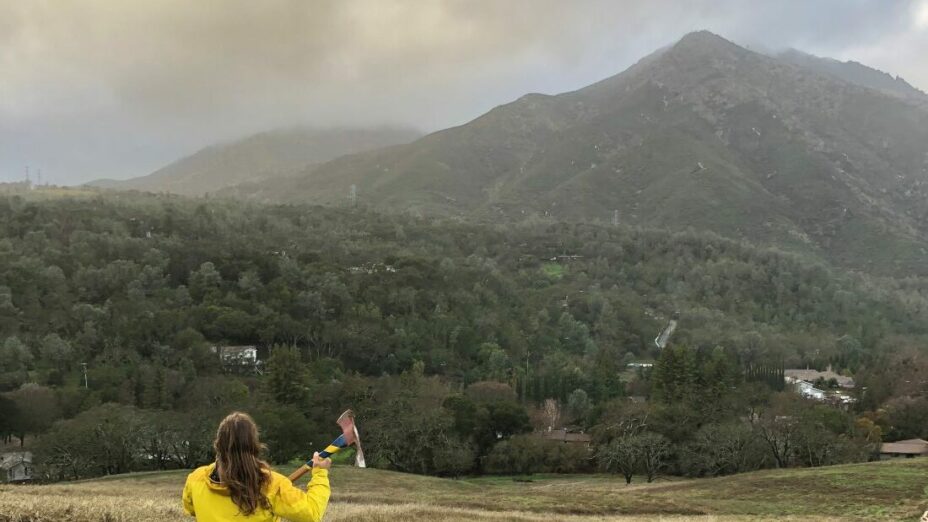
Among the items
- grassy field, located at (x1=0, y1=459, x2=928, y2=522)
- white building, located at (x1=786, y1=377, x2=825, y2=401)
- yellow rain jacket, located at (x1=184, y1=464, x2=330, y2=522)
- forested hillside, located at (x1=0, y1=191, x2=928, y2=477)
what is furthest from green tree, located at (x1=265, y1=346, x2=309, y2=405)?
white building, located at (x1=786, y1=377, x2=825, y2=401)

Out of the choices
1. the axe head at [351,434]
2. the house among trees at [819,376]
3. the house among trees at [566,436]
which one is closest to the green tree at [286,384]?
the house among trees at [566,436]

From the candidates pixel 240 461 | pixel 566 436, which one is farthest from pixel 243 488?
pixel 566 436

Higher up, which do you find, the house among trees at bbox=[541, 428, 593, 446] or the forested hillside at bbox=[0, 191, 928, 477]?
the forested hillside at bbox=[0, 191, 928, 477]

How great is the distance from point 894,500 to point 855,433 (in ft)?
115

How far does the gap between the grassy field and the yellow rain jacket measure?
8350mm

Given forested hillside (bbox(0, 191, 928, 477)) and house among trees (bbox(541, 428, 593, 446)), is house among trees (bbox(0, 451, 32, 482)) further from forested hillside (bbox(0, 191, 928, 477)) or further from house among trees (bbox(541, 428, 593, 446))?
house among trees (bbox(541, 428, 593, 446))

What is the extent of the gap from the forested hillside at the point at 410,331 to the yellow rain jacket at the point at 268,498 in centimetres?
4675

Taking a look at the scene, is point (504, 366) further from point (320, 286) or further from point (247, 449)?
point (247, 449)

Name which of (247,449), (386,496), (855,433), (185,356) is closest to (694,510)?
(386,496)

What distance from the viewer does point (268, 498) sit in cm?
521

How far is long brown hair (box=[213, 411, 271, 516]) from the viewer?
5078mm

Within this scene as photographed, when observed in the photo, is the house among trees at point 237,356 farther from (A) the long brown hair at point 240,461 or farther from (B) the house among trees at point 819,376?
(A) the long brown hair at point 240,461

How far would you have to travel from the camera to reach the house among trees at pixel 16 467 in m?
48.1

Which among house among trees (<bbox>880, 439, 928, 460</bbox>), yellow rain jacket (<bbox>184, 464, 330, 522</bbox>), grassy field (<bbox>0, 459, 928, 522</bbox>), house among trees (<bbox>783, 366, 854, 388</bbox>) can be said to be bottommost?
house among trees (<bbox>783, 366, 854, 388</bbox>)
